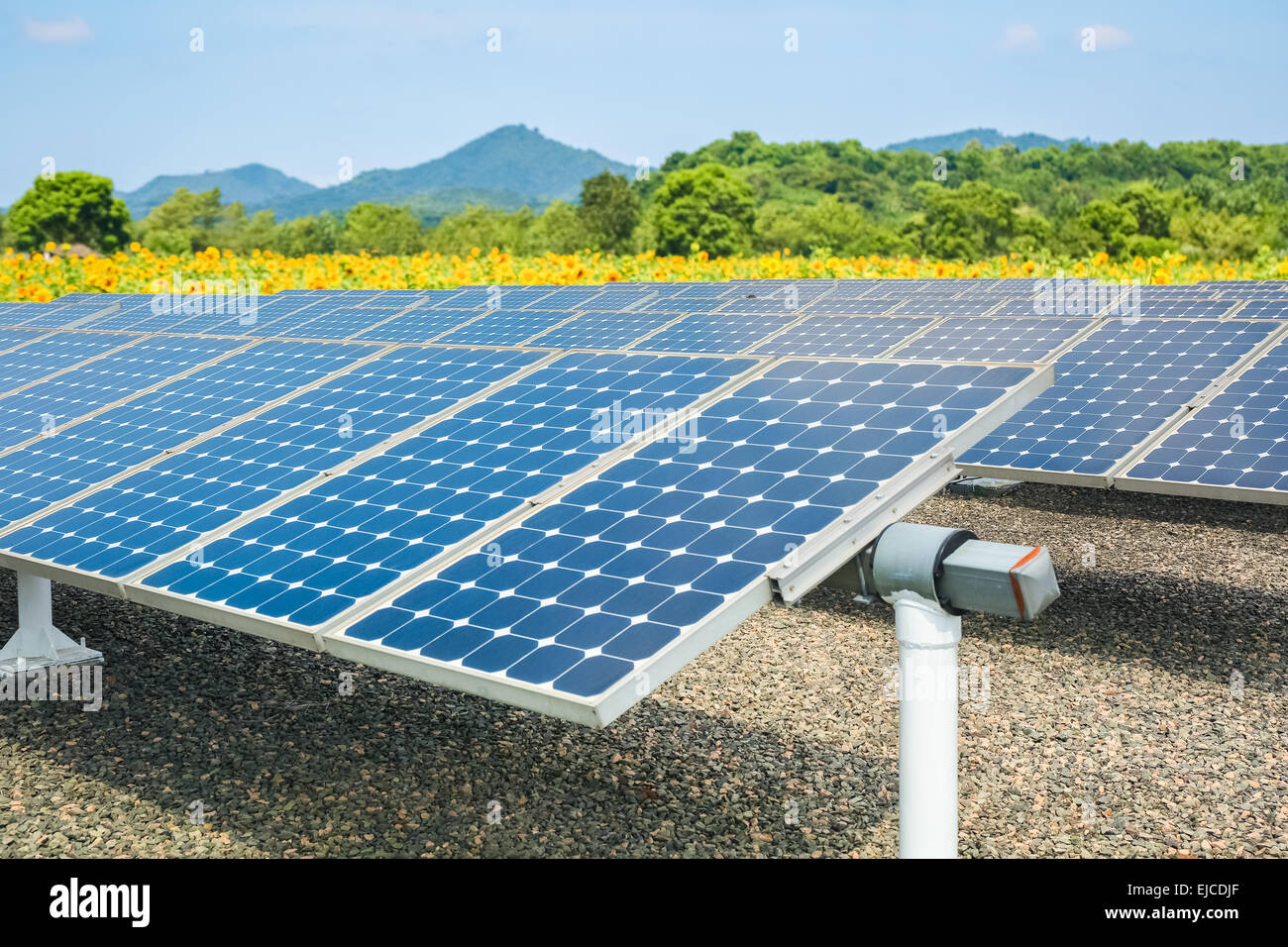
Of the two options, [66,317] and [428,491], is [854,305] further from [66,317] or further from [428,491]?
[66,317]

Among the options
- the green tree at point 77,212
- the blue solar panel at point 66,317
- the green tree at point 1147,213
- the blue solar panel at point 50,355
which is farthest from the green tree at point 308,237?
the blue solar panel at point 50,355

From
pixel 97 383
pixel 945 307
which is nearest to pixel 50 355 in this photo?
pixel 97 383

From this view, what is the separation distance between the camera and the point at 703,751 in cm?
946

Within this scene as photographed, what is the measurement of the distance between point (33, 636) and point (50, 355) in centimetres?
382

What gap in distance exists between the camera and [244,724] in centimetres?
1009

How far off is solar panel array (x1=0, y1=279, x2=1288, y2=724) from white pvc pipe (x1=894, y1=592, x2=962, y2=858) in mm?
500

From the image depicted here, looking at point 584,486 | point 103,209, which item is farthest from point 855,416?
point 103,209

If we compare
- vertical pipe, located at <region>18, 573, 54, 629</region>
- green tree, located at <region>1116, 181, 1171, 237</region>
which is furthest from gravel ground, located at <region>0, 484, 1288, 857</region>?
green tree, located at <region>1116, 181, 1171, 237</region>

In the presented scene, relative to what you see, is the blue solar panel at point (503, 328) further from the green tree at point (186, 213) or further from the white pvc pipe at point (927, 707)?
the green tree at point (186, 213)

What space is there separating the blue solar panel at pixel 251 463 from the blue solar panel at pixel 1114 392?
5.66m

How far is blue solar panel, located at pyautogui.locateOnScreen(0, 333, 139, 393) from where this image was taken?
12.0 m

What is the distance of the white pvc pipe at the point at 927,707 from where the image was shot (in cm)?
536

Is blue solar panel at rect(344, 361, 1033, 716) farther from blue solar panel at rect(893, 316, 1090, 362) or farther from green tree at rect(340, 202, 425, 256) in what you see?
green tree at rect(340, 202, 425, 256)
